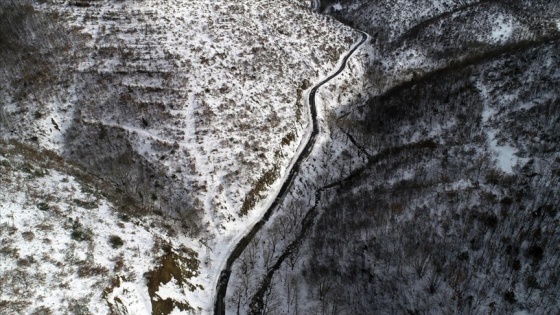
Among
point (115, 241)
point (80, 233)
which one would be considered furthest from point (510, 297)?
point (80, 233)

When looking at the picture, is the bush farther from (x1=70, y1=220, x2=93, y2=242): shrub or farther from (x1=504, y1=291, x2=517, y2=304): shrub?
(x1=504, y1=291, x2=517, y2=304): shrub

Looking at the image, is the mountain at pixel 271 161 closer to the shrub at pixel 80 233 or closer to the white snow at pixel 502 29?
the shrub at pixel 80 233

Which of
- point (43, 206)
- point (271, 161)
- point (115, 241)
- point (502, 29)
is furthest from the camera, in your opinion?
point (502, 29)

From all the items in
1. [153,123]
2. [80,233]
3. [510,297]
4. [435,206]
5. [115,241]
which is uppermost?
[153,123]

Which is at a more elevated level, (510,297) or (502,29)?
(502,29)

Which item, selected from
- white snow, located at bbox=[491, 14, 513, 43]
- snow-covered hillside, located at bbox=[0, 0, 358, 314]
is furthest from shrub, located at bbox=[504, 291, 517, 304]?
white snow, located at bbox=[491, 14, 513, 43]

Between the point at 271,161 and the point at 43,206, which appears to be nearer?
the point at 43,206

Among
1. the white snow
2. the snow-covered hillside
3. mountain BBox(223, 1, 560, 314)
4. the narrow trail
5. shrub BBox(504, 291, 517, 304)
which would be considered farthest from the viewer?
the white snow

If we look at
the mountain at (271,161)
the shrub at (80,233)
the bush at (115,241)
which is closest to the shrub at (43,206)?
the mountain at (271,161)

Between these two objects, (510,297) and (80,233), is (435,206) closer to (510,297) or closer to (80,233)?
(510,297)
